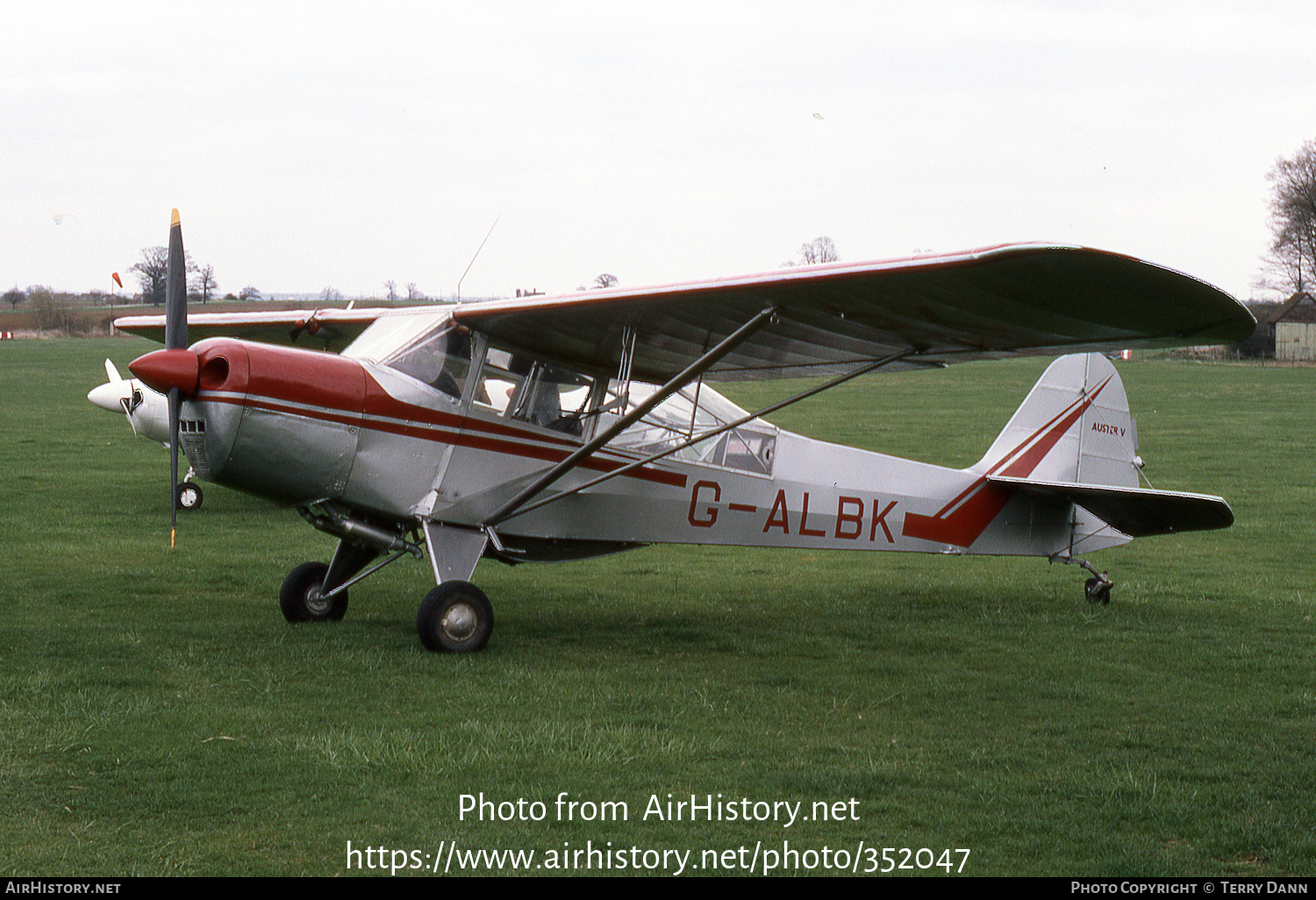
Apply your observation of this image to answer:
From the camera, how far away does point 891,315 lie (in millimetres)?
7098

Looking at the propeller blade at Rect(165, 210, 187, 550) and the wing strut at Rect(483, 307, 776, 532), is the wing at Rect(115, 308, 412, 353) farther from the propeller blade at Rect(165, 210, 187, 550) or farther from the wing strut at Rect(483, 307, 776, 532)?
the wing strut at Rect(483, 307, 776, 532)

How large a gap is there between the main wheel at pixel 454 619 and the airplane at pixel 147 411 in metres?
7.35

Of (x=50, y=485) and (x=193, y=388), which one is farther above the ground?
(x=193, y=388)

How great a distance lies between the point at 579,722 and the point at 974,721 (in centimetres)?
213

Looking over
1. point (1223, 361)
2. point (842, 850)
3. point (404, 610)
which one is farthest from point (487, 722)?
point (1223, 361)

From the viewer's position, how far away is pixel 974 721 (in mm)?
6602

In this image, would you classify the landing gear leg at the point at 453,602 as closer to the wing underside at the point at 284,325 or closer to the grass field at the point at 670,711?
the grass field at the point at 670,711

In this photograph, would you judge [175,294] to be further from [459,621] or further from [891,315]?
[891,315]

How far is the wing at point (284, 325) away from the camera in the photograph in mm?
10047

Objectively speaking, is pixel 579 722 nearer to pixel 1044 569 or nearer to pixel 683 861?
pixel 683 861

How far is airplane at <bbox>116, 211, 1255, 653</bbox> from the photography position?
6699mm

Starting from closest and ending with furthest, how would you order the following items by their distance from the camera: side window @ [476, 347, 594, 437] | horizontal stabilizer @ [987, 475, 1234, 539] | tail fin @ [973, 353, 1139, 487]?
side window @ [476, 347, 594, 437], horizontal stabilizer @ [987, 475, 1234, 539], tail fin @ [973, 353, 1139, 487]

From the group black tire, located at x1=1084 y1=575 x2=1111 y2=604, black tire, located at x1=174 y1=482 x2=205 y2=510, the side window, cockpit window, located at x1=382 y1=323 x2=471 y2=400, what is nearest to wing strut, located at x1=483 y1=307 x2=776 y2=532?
the side window

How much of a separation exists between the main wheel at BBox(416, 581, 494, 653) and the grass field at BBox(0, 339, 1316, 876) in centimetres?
13
